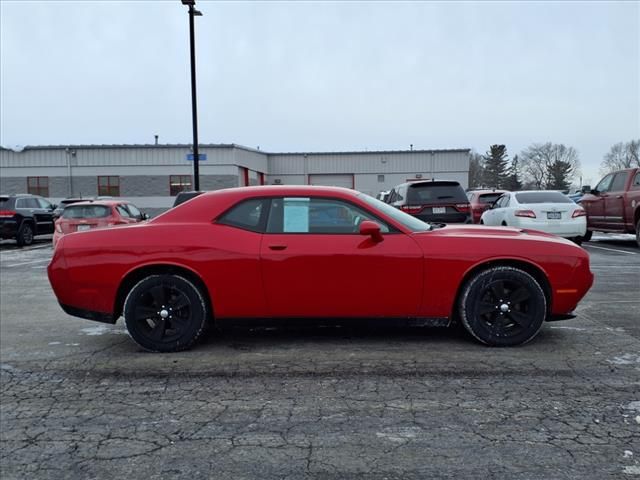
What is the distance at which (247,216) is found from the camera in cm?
469

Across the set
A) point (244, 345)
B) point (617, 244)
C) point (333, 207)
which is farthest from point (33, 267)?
point (617, 244)

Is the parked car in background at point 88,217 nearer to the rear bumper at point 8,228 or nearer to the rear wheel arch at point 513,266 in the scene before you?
the rear bumper at point 8,228

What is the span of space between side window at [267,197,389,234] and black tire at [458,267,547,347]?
0.93 metres

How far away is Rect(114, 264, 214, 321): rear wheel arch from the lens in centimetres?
459

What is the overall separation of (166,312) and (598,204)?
12.7 m

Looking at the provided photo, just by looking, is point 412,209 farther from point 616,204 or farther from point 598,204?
point 598,204

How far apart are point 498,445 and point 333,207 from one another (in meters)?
2.46

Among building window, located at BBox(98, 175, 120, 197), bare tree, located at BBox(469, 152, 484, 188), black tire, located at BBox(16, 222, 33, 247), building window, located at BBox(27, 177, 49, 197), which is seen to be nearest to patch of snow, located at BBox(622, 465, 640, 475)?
black tire, located at BBox(16, 222, 33, 247)

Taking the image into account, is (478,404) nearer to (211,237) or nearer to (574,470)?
(574,470)

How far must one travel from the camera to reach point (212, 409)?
340 centimetres

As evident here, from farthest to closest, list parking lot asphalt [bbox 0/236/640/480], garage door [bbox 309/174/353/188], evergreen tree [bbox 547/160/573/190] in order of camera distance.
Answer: evergreen tree [bbox 547/160/573/190] < garage door [bbox 309/174/353/188] < parking lot asphalt [bbox 0/236/640/480]

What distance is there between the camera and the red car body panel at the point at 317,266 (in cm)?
447

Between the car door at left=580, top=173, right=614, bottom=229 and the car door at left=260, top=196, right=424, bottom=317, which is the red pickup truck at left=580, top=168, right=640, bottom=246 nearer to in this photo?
the car door at left=580, top=173, right=614, bottom=229

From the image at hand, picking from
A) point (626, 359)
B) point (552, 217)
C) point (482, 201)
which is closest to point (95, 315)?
point (626, 359)
